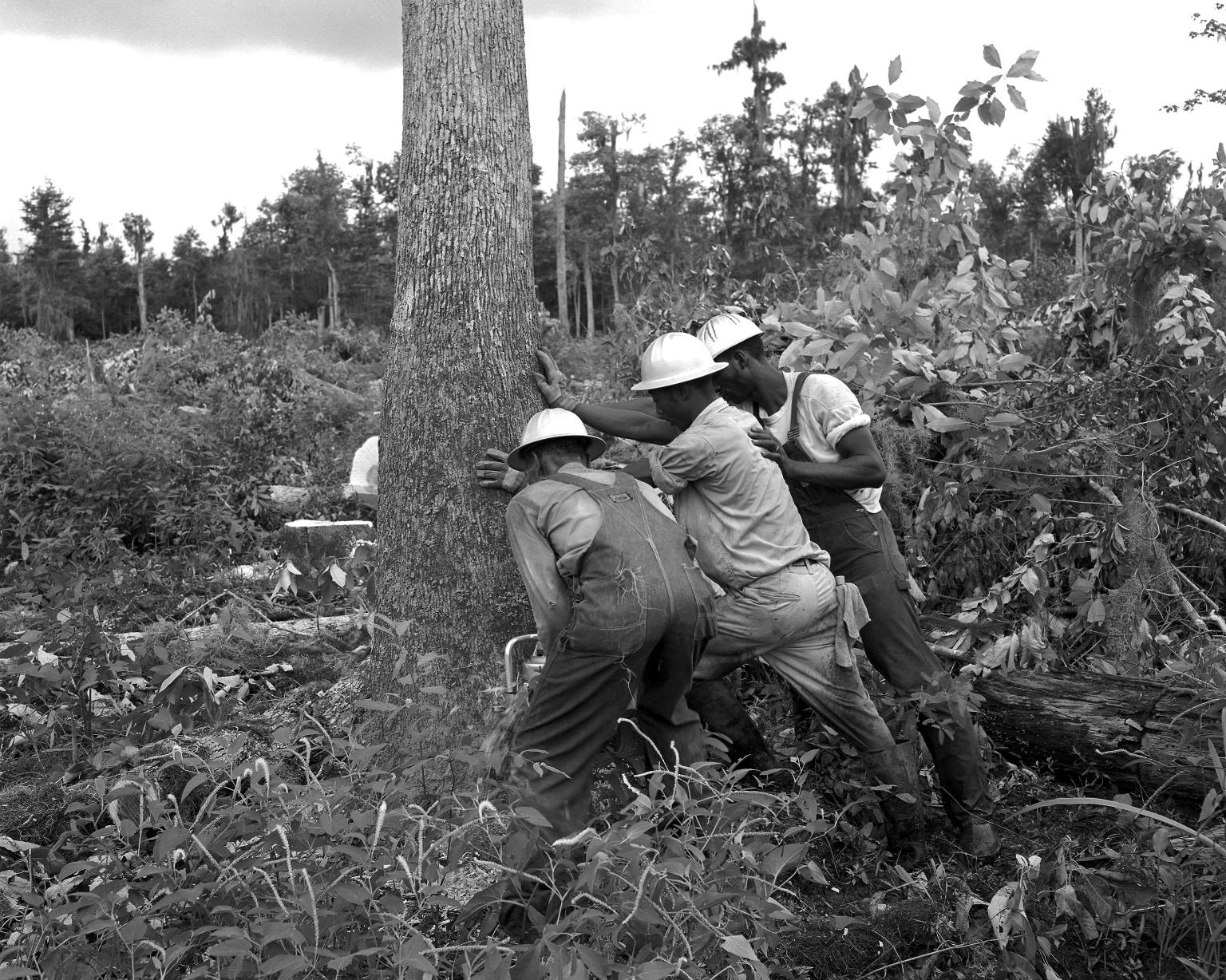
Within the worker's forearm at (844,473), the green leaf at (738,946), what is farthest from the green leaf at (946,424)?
the green leaf at (738,946)

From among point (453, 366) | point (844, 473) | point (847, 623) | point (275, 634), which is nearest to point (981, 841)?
point (847, 623)

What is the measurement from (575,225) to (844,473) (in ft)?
174

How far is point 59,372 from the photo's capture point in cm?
1386

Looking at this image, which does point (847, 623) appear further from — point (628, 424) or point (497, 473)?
point (497, 473)

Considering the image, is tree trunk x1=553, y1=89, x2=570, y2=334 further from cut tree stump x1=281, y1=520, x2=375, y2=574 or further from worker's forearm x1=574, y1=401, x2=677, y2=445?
worker's forearm x1=574, y1=401, x2=677, y2=445

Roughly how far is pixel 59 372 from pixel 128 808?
12.2 meters

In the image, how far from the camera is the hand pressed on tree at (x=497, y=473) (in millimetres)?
4112

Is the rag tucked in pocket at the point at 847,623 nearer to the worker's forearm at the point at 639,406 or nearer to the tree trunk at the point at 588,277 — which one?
the worker's forearm at the point at 639,406

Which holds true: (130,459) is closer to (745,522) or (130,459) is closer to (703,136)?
(745,522)

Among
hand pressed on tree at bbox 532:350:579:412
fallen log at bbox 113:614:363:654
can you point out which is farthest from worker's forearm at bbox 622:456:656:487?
fallen log at bbox 113:614:363:654

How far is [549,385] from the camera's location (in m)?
4.37

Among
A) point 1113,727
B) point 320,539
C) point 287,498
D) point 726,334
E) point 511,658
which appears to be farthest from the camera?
point 287,498

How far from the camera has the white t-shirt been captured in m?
3.72

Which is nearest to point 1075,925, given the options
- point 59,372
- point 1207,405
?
point 1207,405
